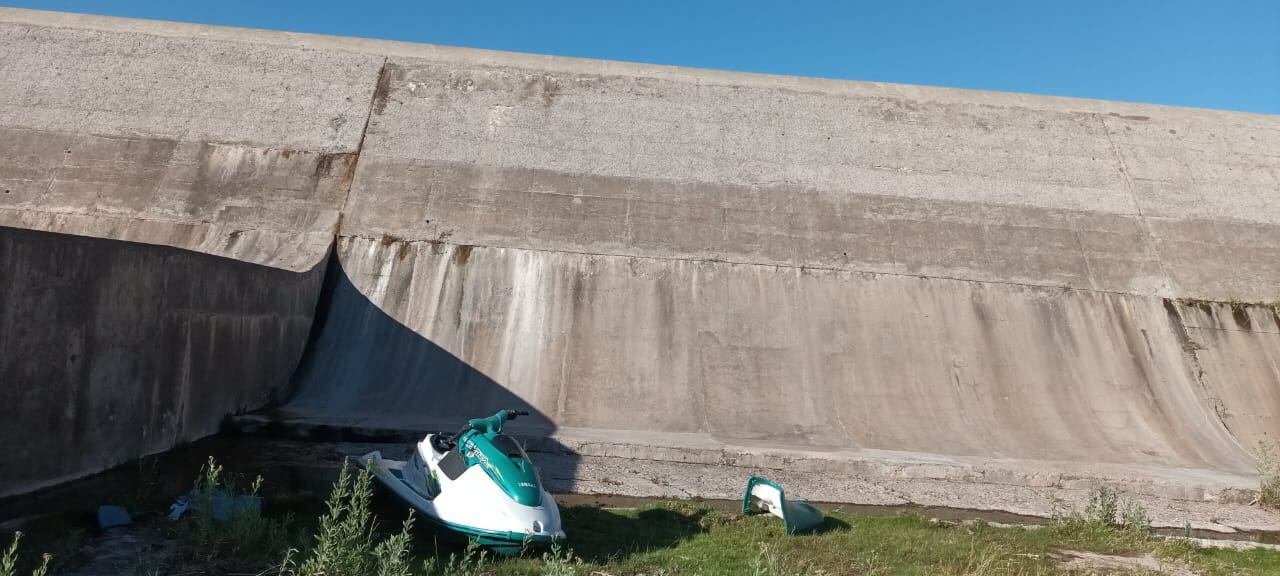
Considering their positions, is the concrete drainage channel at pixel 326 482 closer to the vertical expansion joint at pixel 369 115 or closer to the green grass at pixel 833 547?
the green grass at pixel 833 547

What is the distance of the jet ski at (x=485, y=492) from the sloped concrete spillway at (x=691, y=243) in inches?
170

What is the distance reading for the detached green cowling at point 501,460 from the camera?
19.9 ft

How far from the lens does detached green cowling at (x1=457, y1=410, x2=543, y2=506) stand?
6.06 meters

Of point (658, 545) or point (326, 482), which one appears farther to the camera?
point (326, 482)

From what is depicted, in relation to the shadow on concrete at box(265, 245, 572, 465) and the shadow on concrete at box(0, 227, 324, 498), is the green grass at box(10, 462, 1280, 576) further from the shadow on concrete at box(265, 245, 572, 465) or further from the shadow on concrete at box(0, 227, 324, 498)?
the shadow on concrete at box(265, 245, 572, 465)

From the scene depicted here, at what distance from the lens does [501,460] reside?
6160 millimetres

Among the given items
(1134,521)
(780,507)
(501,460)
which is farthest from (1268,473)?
(501,460)

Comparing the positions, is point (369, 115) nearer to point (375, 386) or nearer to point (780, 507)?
point (375, 386)

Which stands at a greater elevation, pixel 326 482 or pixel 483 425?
pixel 483 425

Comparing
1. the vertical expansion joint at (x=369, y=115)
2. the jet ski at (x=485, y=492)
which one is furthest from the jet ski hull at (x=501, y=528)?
the vertical expansion joint at (x=369, y=115)

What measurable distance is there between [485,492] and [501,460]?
0.24 m

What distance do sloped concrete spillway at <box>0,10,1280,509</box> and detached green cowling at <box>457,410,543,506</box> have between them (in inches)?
174

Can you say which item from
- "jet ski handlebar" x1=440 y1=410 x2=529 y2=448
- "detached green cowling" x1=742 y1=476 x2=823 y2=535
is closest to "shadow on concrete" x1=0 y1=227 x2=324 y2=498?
"jet ski handlebar" x1=440 y1=410 x2=529 y2=448

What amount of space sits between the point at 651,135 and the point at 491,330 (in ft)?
18.0
